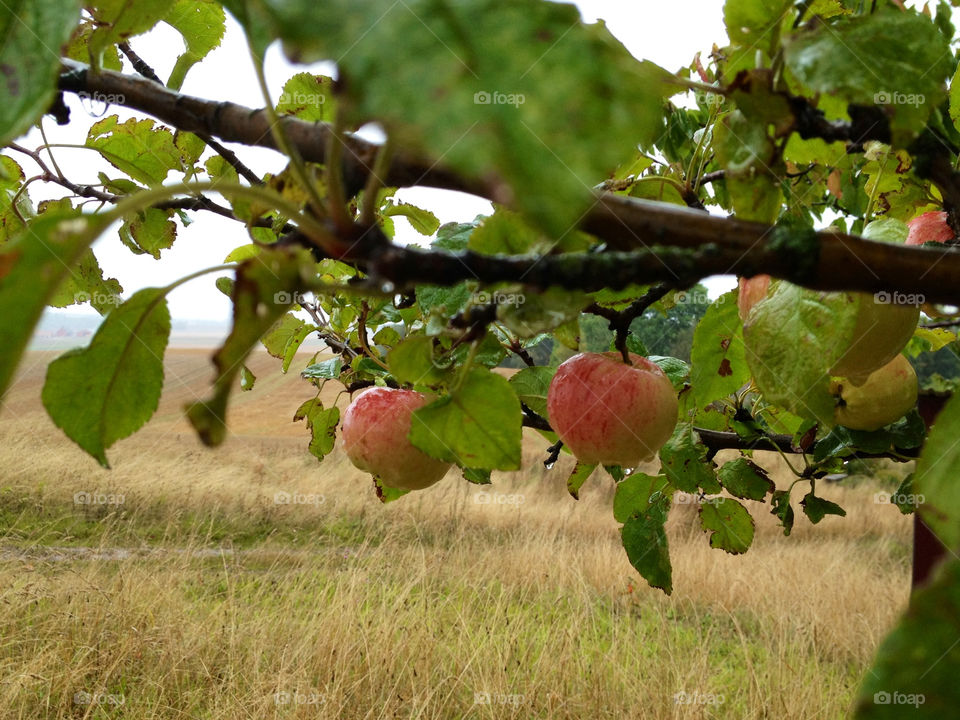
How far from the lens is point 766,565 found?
4.04 m

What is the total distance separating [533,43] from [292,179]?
0.12 m

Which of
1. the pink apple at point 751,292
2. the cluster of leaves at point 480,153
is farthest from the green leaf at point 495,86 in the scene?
the pink apple at point 751,292

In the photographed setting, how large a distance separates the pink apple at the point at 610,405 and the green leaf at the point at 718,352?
3cm

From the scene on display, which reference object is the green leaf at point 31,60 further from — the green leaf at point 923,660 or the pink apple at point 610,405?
the pink apple at point 610,405

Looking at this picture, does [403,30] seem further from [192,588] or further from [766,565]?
[766,565]

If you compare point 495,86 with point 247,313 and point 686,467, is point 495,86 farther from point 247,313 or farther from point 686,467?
point 686,467

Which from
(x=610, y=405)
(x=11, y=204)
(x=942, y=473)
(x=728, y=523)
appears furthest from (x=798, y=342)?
(x=11, y=204)

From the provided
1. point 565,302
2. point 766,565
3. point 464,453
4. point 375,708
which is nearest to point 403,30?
point 565,302

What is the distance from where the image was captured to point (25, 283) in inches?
6.1

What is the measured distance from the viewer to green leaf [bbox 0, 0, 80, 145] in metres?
0.18

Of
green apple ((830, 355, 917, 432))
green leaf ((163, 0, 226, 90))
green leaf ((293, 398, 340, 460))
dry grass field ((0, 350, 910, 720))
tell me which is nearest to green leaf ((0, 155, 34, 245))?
green leaf ((163, 0, 226, 90))

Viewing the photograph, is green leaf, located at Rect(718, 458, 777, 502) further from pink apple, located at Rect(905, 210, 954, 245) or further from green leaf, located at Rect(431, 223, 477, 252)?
green leaf, located at Rect(431, 223, 477, 252)

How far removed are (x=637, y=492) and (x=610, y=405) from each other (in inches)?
12.1

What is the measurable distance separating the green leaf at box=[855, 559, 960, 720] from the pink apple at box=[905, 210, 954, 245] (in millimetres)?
540
